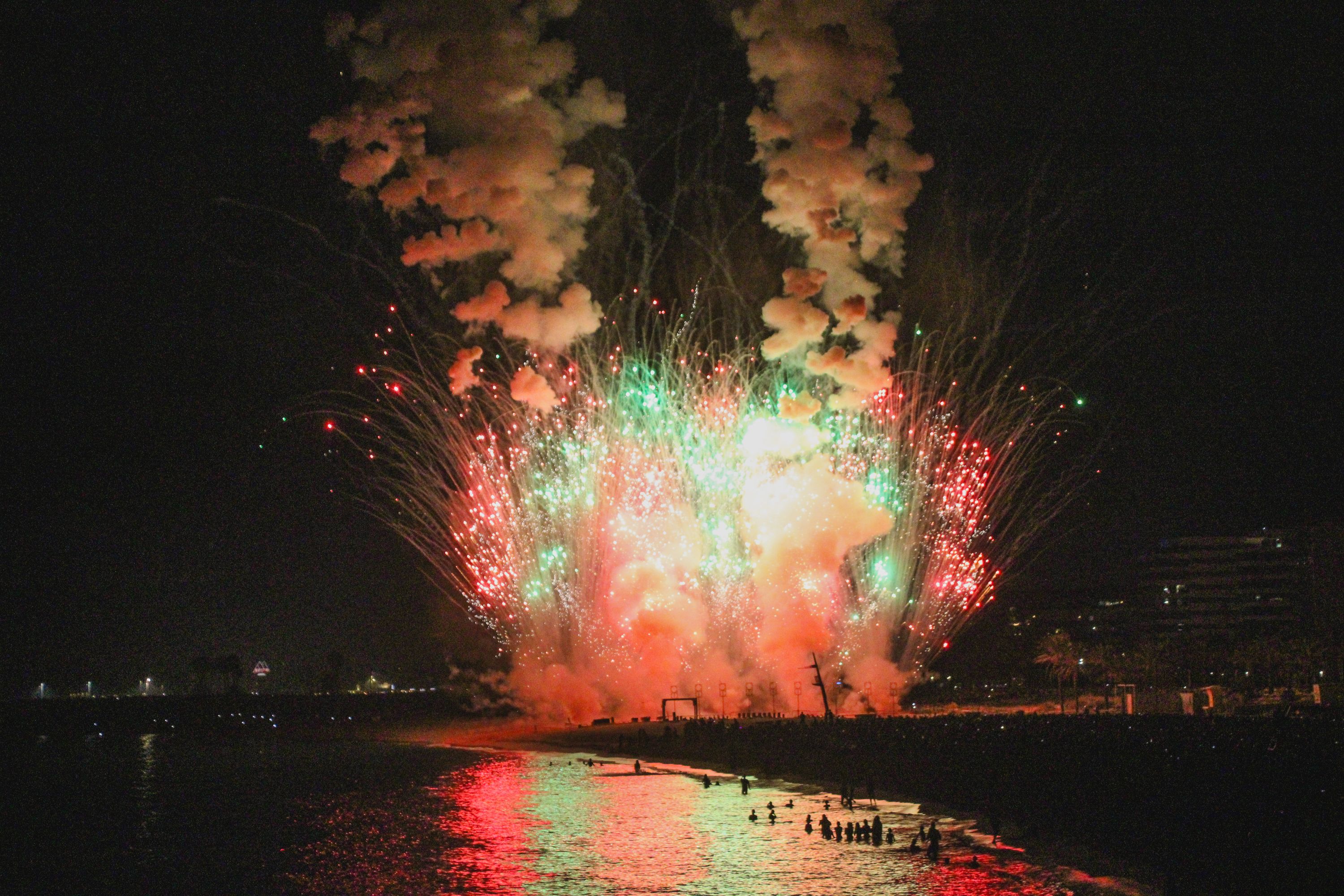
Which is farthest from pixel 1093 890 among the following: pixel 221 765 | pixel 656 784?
pixel 221 765

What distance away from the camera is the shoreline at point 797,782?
12117mm

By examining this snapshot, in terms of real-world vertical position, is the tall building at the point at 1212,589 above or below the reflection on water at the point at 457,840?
above

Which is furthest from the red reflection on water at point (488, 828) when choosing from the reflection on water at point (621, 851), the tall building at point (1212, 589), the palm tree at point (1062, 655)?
the tall building at point (1212, 589)

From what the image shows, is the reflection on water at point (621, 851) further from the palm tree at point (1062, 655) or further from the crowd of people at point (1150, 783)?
the palm tree at point (1062, 655)

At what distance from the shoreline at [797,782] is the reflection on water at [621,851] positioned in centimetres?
34

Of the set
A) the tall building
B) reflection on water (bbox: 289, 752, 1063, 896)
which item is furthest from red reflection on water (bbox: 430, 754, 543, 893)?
the tall building

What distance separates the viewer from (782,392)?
31969mm

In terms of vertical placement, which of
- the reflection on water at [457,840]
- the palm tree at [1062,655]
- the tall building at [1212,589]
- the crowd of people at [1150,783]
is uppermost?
the tall building at [1212,589]

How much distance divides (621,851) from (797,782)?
8.33 m

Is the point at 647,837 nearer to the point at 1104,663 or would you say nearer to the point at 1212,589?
the point at 1104,663

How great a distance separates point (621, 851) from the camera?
14.9 metres

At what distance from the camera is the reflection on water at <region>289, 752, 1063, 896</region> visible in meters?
12.6

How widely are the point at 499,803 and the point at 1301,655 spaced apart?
33186 millimetres

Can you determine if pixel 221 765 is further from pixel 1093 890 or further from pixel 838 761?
pixel 1093 890
